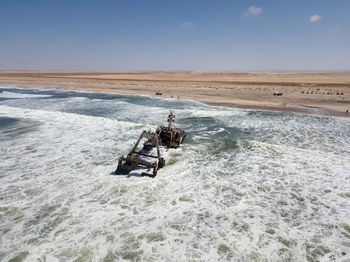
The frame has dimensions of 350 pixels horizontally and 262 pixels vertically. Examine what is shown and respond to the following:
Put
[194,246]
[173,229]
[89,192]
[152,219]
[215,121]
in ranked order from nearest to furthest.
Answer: [194,246], [173,229], [152,219], [89,192], [215,121]

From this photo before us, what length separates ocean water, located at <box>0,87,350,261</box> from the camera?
9.02m

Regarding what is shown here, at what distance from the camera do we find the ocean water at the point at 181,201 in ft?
29.6

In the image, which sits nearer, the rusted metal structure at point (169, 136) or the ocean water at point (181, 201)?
the ocean water at point (181, 201)

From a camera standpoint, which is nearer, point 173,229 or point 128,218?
point 173,229

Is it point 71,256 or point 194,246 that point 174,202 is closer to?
point 194,246

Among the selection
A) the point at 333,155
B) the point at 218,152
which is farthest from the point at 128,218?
the point at 333,155

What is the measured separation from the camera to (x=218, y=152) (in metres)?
19.4

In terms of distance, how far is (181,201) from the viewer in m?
12.1

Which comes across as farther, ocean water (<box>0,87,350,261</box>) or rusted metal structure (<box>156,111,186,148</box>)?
rusted metal structure (<box>156,111,186,148</box>)

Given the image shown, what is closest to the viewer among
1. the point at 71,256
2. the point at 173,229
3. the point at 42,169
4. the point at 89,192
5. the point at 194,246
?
the point at 71,256

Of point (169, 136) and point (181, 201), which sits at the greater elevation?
point (169, 136)

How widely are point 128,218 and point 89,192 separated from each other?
366 cm

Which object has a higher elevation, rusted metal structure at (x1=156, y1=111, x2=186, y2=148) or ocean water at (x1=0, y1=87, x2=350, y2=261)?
rusted metal structure at (x1=156, y1=111, x2=186, y2=148)

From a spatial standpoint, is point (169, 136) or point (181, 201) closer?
point (181, 201)
